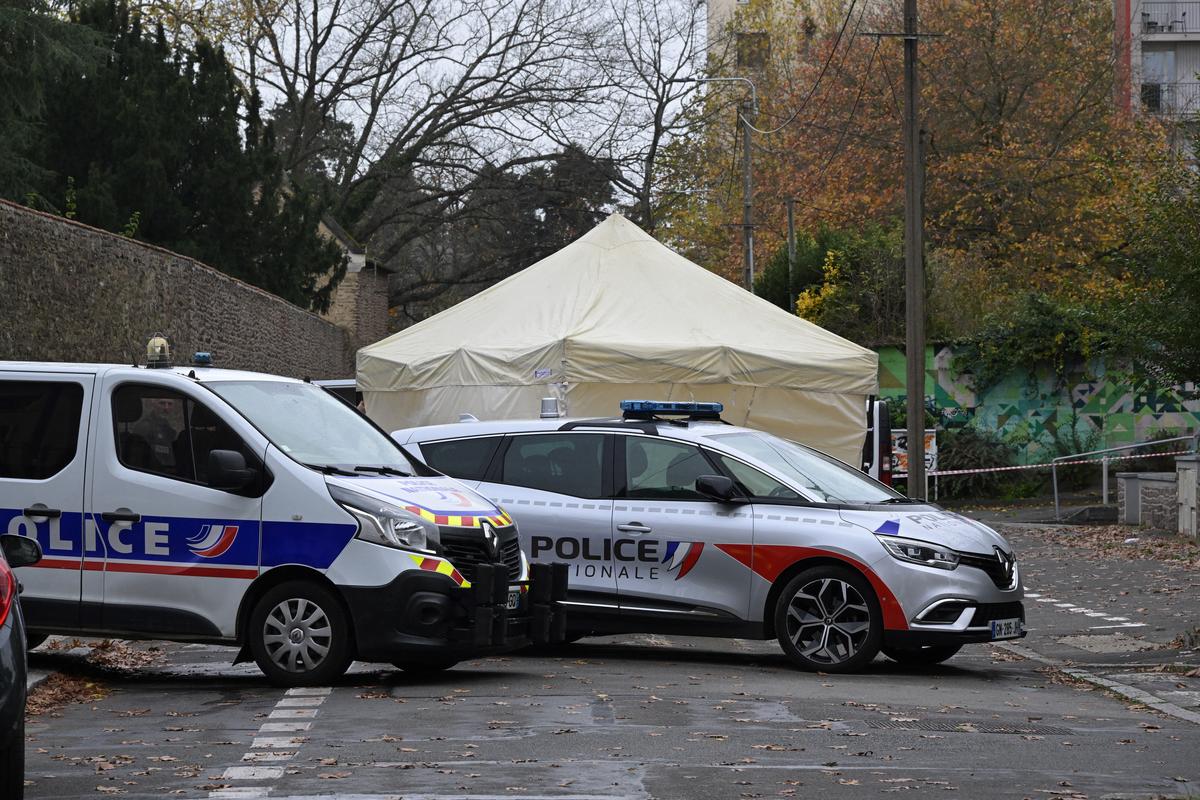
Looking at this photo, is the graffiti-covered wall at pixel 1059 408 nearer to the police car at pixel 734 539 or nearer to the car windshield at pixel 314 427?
the police car at pixel 734 539

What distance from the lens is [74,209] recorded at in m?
28.0

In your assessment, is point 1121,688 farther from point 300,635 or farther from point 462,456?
point 300,635

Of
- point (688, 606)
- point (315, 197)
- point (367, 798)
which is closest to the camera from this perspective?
point (367, 798)

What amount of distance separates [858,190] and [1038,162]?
587 cm

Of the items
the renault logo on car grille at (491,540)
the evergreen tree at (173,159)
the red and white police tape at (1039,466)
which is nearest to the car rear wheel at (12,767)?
the renault logo on car grille at (491,540)

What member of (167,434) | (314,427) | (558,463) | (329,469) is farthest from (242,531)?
(558,463)

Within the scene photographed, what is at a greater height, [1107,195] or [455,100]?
[455,100]

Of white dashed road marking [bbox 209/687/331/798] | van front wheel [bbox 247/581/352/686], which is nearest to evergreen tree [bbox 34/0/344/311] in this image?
van front wheel [bbox 247/581/352/686]

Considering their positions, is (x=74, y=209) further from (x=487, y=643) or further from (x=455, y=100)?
(x=455, y=100)

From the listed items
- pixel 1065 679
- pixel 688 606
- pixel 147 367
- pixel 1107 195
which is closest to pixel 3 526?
pixel 147 367

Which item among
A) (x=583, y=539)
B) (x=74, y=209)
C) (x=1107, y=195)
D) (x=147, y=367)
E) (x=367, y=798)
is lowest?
(x=367, y=798)

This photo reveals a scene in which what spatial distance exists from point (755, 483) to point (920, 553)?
4.19 feet

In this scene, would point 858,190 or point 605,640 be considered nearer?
point 605,640

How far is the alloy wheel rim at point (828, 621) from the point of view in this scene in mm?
11047
